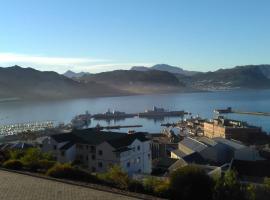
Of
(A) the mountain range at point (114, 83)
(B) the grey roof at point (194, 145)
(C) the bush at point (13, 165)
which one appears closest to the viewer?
(C) the bush at point (13, 165)

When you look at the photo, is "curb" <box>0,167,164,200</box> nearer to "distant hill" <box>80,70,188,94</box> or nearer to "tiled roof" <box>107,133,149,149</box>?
"tiled roof" <box>107,133,149,149</box>

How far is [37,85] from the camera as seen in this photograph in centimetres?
9088

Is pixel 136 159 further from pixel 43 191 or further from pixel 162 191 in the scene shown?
pixel 43 191

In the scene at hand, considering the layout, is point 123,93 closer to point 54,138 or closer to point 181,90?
point 181,90

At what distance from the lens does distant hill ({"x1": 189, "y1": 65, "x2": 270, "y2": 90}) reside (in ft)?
388

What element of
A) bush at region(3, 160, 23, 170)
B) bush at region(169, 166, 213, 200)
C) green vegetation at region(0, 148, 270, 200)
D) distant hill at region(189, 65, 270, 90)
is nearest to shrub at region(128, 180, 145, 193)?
green vegetation at region(0, 148, 270, 200)

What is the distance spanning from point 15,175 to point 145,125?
34.8m

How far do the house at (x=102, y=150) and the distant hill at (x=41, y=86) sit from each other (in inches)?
2778

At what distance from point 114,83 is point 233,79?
113 ft

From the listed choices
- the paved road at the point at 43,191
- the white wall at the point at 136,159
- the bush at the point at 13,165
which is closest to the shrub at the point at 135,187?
the paved road at the point at 43,191

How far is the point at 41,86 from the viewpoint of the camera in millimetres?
90625

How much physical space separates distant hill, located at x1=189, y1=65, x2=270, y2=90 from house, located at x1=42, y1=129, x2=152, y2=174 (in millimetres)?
106211

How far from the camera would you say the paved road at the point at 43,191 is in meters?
4.04

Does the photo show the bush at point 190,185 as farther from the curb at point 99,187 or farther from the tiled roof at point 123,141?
the tiled roof at point 123,141
